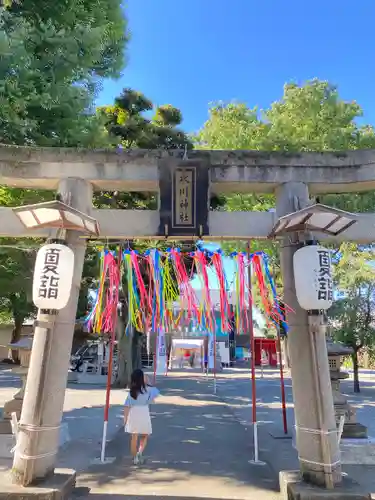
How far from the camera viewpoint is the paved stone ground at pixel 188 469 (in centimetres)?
521

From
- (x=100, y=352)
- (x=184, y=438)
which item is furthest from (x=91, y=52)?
(x=100, y=352)

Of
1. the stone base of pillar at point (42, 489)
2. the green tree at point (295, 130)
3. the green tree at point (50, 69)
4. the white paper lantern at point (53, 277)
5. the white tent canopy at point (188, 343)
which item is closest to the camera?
the stone base of pillar at point (42, 489)

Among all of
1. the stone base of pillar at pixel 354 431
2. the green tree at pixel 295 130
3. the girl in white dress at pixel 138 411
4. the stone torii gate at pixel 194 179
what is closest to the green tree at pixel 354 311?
→ the green tree at pixel 295 130

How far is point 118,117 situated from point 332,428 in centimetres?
1377

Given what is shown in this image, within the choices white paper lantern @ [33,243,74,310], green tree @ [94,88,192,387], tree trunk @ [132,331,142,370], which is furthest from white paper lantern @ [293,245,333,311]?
tree trunk @ [132,331,142,370]

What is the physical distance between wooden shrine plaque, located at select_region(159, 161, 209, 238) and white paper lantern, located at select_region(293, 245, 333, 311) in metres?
1.38

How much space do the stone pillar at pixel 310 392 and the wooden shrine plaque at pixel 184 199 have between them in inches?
49.1

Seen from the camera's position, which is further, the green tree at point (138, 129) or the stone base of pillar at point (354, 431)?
the green tree at point (138, 129)

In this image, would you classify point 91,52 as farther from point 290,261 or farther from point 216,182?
point 290,261

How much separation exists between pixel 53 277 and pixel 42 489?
2426mm

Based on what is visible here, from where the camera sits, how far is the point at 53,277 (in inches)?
195

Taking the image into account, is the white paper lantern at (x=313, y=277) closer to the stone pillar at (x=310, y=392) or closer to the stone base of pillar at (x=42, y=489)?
the stone pillar at (x=310, y=392)

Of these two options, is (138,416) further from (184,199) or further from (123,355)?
(123,355)

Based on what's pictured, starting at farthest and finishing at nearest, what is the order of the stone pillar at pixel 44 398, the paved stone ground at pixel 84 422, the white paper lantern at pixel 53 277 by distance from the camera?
the paved stone ground at pixel 84 422, the white paper lantern at pixel 53 277, the stone pillar at pixel 44 398
